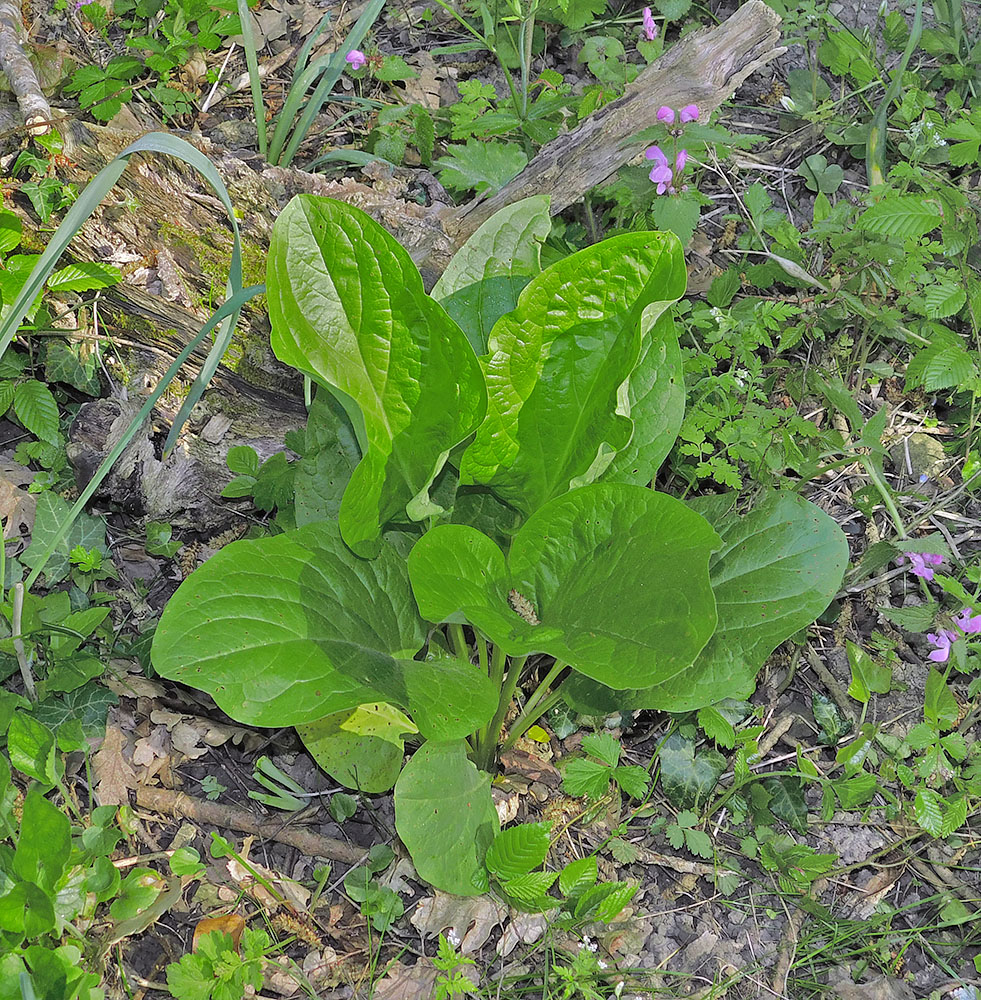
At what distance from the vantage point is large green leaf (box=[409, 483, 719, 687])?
1546 millimetres

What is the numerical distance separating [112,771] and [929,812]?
1.72m

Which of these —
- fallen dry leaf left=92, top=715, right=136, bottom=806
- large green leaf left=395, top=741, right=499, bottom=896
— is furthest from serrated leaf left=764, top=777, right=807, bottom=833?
fallen dry leaf left=92, top=715, right=136, bottom=806

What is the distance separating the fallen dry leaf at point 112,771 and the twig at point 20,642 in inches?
7.0

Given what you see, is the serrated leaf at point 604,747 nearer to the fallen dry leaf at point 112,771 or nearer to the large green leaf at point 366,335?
the large green leaf at point 366,335

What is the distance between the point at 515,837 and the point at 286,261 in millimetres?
1190

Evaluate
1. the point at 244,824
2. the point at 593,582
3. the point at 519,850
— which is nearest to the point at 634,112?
the point at 593,582

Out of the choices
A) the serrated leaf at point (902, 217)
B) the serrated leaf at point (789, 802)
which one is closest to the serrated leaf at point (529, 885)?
the serrated leaf at point (789, 802)

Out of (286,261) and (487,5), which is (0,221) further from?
(487,5)

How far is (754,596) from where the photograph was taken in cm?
187

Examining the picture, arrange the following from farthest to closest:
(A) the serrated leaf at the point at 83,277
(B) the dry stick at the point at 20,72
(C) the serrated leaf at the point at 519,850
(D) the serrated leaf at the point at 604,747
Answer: (B) the dry stick at the point at 20,72 < (A) the serrated leaf at the point at 83,277 < (D) the serrated leaf at the point at 604,747 < (C) the serrated leaf at the point at 519,850

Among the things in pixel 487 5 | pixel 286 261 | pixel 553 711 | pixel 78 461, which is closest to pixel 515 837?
pixel 553 711

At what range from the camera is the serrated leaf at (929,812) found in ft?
6.11

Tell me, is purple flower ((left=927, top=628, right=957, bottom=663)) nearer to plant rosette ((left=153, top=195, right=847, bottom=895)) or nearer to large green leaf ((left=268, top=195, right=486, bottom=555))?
plant rosette ((left=153, top=195, right=847, bottom=895))

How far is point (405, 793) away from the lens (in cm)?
173
